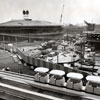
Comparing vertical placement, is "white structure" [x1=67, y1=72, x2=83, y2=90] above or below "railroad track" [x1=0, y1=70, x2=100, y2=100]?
above

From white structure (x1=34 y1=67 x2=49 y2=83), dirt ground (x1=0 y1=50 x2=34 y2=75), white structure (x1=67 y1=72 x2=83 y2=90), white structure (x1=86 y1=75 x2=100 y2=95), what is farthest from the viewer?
dirt ground (x1=0 y1=50 x2=34 y2=75)

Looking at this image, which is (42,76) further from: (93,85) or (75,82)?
(93,85)

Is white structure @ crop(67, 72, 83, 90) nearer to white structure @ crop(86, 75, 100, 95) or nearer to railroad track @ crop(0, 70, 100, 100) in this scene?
railroad track @ crop(0, 70, 100, 100)

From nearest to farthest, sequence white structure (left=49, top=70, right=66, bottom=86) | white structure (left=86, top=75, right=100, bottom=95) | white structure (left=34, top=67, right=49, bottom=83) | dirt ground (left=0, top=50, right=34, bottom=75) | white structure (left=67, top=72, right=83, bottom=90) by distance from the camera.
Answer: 1. white structure (left=86, top=75, right=100, bottom=95)
2. white structure (left=67, top=72, right=83, bottom=90)
3. white structure (left=49, top=70, right=66, bottom=86)
4. white structure (left=34, top=67, right=49, bottom=83)
5. dirt ground (left=0, top=50, right=34, bottom=75)

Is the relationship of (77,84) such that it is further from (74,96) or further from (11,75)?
(11,75)

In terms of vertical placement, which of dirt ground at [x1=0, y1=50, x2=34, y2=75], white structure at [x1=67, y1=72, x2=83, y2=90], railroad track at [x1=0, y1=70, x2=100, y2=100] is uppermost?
white structure at [x1=67, y1=72, x2=83, y2=90]

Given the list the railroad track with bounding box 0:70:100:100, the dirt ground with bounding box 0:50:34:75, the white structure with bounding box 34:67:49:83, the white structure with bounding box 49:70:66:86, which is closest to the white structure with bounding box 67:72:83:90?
the railroad track with bounding box 0:70:100:100

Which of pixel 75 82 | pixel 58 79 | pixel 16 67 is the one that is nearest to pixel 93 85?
pixel 75 82

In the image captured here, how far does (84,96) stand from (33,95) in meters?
1.31

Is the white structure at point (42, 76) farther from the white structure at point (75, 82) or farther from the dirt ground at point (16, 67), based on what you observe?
the dirt ground at point (16, 67)

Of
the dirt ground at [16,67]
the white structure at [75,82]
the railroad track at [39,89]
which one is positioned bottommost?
the dirt ground at [16,67]

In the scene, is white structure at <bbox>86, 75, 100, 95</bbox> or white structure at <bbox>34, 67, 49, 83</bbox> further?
white structure at <bbox>34, 67, 49, 83</bbox>

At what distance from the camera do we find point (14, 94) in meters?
3.70

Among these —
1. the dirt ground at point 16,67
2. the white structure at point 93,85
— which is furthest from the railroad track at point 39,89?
the dirt ground at point 16,67
